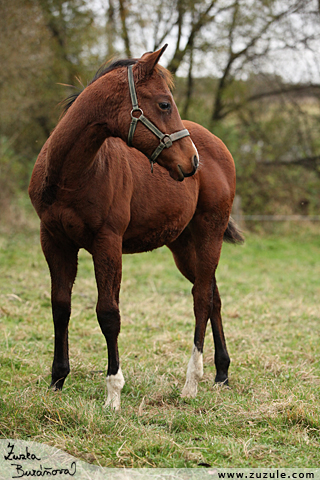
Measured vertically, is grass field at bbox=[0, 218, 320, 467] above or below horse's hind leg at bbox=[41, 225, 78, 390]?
below

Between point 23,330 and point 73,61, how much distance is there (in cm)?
1006

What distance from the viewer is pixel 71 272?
3.65 meters

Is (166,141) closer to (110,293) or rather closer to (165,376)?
(110,293)

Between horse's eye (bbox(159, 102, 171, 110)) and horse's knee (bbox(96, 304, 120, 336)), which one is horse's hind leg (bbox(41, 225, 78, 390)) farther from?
horse's eye (bbox(159, 102, 171, 110))

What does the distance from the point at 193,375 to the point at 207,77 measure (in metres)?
11.9

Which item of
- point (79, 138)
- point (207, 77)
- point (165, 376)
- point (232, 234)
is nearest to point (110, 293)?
point (79, 138)

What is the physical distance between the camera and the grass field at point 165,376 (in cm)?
269

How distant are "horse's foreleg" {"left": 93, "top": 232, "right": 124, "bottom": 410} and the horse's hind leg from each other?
36 centimetres

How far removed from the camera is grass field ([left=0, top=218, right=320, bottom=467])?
2.69 meters

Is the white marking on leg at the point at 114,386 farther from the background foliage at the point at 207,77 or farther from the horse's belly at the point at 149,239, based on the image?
the background foliage at the point at 207,77

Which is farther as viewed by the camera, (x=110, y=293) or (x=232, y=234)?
(x=232, y=234)

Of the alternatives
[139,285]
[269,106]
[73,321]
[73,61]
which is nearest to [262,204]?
[269,106]

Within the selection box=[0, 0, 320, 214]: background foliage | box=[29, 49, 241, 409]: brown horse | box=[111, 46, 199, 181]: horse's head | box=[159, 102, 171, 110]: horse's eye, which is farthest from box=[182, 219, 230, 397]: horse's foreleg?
box=[0, 0, 320, 214]: background foliage

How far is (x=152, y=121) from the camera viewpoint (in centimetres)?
304
